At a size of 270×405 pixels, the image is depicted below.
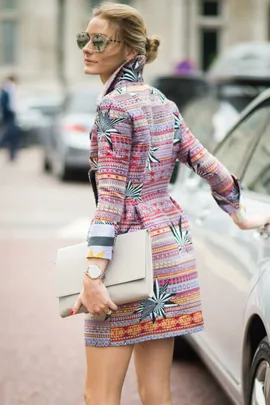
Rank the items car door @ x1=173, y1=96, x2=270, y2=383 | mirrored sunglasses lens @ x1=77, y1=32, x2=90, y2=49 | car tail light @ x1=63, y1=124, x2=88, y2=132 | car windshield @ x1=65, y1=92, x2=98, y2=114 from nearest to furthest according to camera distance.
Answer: mirrored sunglasses lens @ x1=77, y1=32, x2=90, y2=49
car door @ x1=173, y1=96, x2=270, y2=383
car tail light @ x1=63, y1=124, x2=88, y2=132
car windshield @ x1=65, y1=92, x2=98, y2=114

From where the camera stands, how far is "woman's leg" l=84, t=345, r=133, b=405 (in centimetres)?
340

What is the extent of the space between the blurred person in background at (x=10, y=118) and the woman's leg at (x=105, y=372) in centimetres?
2074

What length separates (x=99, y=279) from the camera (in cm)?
326

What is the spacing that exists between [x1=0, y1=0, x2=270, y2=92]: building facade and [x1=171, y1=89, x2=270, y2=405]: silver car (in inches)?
1331

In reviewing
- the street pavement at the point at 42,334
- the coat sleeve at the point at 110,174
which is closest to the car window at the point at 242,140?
the street pavement at the point at 42,334

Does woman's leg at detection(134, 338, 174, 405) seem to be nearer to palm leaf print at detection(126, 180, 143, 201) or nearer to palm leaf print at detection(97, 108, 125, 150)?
palm leaf print at detection(126, 180, 143, 201)

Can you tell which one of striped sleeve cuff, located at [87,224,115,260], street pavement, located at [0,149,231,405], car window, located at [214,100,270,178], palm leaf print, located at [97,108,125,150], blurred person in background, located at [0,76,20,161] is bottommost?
blurred person in background, located at [0,76,20,161]

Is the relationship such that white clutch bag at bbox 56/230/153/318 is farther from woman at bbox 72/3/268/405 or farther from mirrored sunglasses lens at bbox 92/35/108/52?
mirrored sunglasses lens at bbox 92/35/108/52

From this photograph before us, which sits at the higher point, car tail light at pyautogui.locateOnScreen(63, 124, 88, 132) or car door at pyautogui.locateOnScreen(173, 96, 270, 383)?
car door at pyautogui.locateOnScreen(173, 96, 270, 383)

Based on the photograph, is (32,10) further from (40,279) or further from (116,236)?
(116,236)

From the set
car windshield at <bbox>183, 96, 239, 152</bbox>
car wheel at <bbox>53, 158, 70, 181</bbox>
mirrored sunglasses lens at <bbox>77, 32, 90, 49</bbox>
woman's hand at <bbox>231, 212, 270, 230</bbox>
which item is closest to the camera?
mirrored sunglasses lens at <bbox>77, 32, 90, 49</bbox>

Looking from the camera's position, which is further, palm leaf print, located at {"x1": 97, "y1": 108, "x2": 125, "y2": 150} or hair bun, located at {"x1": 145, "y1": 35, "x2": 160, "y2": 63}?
hair bun, located at {"x1": 145, "y1": 35, "x2": 160, "y2": 63}

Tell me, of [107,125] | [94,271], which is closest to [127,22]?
[107,125]

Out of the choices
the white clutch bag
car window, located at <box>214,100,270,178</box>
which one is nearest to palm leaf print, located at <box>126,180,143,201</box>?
the white clutch bag
